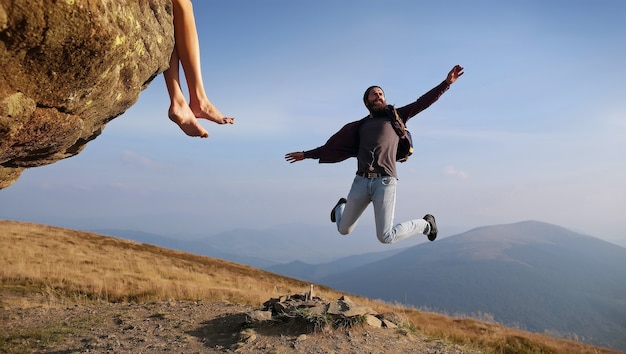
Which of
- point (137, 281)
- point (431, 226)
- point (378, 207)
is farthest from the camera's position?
point (137, 281)

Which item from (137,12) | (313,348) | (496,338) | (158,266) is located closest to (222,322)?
(313,348)

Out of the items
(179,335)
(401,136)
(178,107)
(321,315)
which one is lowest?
(179,335)

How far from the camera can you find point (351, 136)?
26.2 ft

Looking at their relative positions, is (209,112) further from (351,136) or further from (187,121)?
(351,136)

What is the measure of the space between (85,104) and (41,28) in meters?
1.51

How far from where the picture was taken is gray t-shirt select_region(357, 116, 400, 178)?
7.48 m

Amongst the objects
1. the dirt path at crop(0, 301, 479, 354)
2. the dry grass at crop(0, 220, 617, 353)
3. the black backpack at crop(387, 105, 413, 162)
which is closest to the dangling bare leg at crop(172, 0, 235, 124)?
the black backpack at crop(387, 105, 413, 162)

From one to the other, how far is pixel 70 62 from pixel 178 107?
127 centimetres

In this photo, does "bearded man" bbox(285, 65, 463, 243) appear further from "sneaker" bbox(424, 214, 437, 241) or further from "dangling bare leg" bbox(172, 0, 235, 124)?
"dangling bare leg" bbox(172, 0, 235, 124)

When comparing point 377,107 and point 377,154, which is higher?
point 377,107

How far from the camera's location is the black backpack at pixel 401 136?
24.9ft

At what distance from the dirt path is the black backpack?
592cm

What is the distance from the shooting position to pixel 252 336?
1191 centimetres

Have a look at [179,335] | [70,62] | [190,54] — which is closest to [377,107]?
[190,54]
